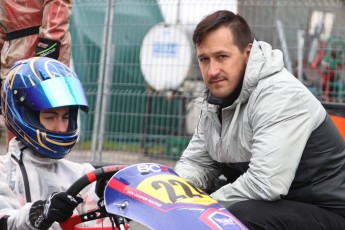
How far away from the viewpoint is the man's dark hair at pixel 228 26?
3617 millimetres

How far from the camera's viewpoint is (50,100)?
338 cm

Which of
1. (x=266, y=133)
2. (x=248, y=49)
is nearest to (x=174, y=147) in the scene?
(x=248, y=49)

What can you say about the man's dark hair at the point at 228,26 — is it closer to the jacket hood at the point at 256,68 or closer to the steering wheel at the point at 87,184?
the jacket hood at the point at 256,68

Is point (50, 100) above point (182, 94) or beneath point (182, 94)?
above

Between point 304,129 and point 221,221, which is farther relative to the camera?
point 304,129

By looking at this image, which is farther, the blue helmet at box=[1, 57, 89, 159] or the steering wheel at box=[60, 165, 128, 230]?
the blue helmet at box=[1, 57, 89, 159]

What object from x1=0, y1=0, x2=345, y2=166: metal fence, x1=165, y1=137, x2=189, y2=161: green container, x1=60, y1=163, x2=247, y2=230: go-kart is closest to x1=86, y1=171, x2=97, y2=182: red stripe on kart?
x1=60, y1=163, x2=247, y2=230: go-kart

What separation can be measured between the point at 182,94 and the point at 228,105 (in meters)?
3.50

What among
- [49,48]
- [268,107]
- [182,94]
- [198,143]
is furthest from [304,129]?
[182,94]

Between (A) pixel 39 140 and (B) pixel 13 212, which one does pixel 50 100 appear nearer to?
(A) pixel 39 140

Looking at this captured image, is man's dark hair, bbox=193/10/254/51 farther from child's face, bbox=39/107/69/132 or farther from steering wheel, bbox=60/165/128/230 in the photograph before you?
steering wheel, bbox=60/165/128/230

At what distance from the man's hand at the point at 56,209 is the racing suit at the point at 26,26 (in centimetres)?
236

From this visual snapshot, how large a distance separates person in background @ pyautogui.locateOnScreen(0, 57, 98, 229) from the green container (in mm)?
3607

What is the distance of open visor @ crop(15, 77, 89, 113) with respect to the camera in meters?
3.39
